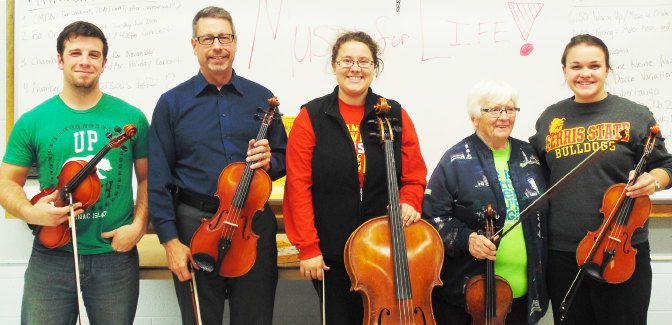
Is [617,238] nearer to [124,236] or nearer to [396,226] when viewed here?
[396,226]

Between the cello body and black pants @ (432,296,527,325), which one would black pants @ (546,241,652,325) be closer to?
black pants @ (432,296,527,325)

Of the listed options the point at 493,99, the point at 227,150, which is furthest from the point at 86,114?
the point at 493,99

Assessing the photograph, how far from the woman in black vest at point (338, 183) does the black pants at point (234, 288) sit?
18 centimetres

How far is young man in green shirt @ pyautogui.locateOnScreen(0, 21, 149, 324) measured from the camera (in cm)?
181

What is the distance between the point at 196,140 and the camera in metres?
1.85

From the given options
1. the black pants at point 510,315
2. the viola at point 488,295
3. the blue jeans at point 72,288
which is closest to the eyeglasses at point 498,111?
the viola at point 488,295

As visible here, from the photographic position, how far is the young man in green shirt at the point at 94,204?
1810 mm

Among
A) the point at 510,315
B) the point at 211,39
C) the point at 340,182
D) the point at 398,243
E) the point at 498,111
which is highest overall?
the point at 211,39

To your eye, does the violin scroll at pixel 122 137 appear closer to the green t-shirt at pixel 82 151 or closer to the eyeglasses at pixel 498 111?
the green t-shirt at pixel 82 151

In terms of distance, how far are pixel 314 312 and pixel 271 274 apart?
125cm

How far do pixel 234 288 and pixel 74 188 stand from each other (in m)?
0.70

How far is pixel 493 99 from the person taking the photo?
1880 mm

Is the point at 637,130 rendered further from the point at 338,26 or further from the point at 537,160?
the point at 338,26

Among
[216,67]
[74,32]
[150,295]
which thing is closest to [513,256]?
[216,67]
